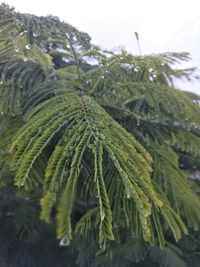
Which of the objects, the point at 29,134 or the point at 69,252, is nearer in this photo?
the point at 29,134

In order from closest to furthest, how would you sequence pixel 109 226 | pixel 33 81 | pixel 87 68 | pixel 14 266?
pixel 109 226 → pixel 33 81 → pixel 87 68 → pixel 14 266

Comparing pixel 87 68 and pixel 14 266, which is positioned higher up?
pixel 87 68

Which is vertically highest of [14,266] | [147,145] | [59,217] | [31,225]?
[59,217]

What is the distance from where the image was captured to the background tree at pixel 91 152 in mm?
1420

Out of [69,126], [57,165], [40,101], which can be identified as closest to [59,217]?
[57,165]

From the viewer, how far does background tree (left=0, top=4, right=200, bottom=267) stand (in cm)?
142

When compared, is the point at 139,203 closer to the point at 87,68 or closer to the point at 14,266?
the point at 87,68

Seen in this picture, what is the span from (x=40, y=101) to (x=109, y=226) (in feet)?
3.33

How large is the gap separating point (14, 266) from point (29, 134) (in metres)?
1.82

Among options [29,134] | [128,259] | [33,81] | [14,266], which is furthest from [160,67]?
[14,266]

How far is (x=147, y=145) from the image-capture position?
2295 millimetres

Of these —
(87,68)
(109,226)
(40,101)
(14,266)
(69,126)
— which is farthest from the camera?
(14,266)

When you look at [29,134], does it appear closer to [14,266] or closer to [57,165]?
[57,165]

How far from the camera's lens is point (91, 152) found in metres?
1.45
